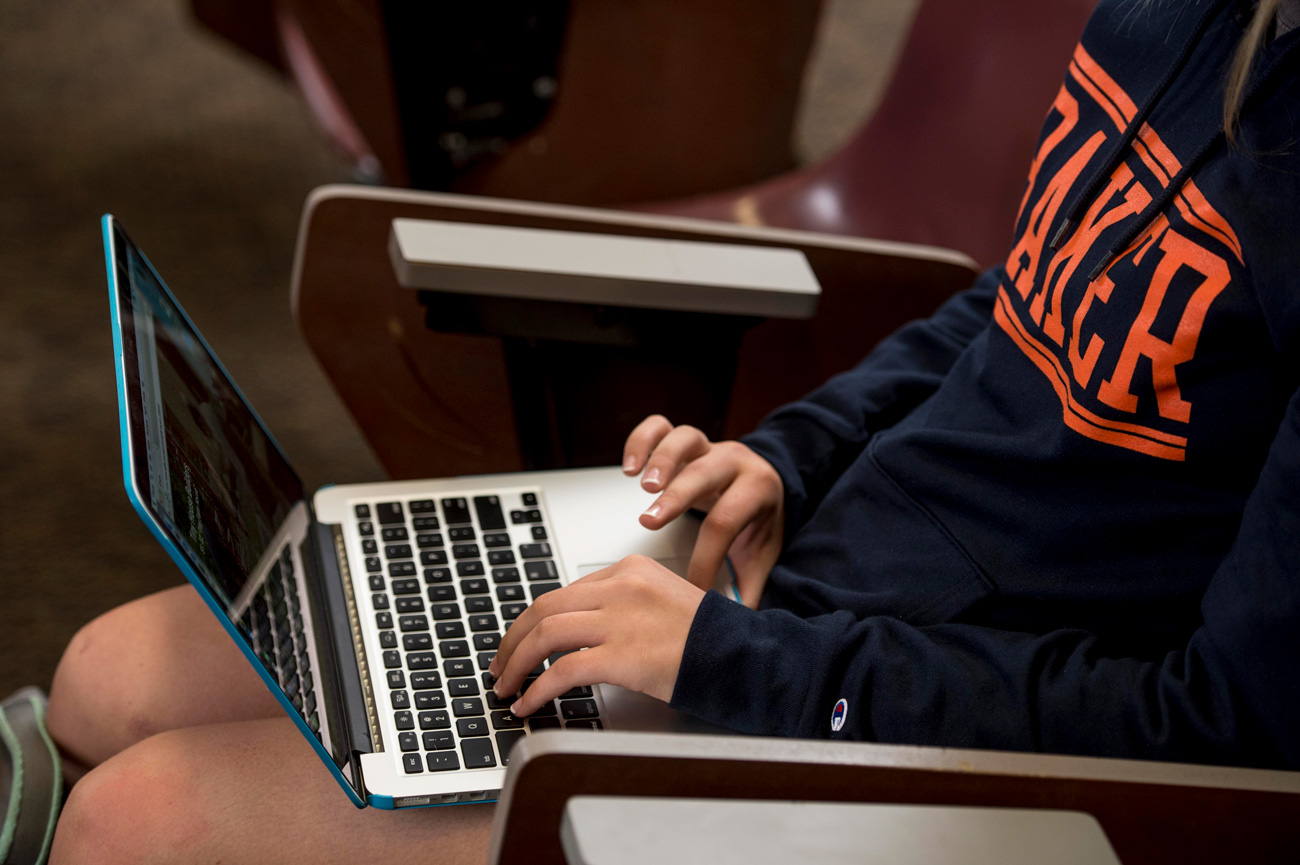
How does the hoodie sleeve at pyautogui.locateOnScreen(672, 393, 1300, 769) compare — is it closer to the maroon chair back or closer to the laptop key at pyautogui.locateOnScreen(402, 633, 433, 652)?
the laptop key at pyautogui.locateOnScreen(402, 633, 433, 652)

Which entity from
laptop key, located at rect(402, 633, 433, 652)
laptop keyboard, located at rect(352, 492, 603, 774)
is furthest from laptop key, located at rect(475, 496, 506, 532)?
laptop key, located at rect(402, 633, 433, 652)

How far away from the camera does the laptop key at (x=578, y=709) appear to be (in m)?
0.64

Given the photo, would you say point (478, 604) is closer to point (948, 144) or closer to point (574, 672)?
point (574, 672)

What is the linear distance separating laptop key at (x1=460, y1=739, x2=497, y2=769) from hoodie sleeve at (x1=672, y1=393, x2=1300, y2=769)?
0.36 feet

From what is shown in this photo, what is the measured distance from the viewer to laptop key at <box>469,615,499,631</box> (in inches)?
27.6

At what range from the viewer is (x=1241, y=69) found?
1.85 ft

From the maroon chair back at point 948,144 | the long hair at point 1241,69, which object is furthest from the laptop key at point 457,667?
the maroon chair back at point 948,144

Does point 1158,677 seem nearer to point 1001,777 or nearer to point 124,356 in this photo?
point 1001,777

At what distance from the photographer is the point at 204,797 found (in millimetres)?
630

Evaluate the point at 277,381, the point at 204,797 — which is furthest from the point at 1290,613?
the point at 277,381

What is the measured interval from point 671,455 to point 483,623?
16cm

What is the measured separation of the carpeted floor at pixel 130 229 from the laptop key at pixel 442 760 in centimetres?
77

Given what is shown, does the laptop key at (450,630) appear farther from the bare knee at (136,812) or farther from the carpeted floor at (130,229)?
the carpeted floor at (130,229)

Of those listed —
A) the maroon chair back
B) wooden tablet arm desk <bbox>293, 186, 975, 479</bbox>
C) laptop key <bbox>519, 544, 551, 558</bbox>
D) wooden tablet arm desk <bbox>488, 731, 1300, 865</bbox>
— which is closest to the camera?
wooden tablet arm desk <bbox>488, 731, 1300, 865</bbox>
